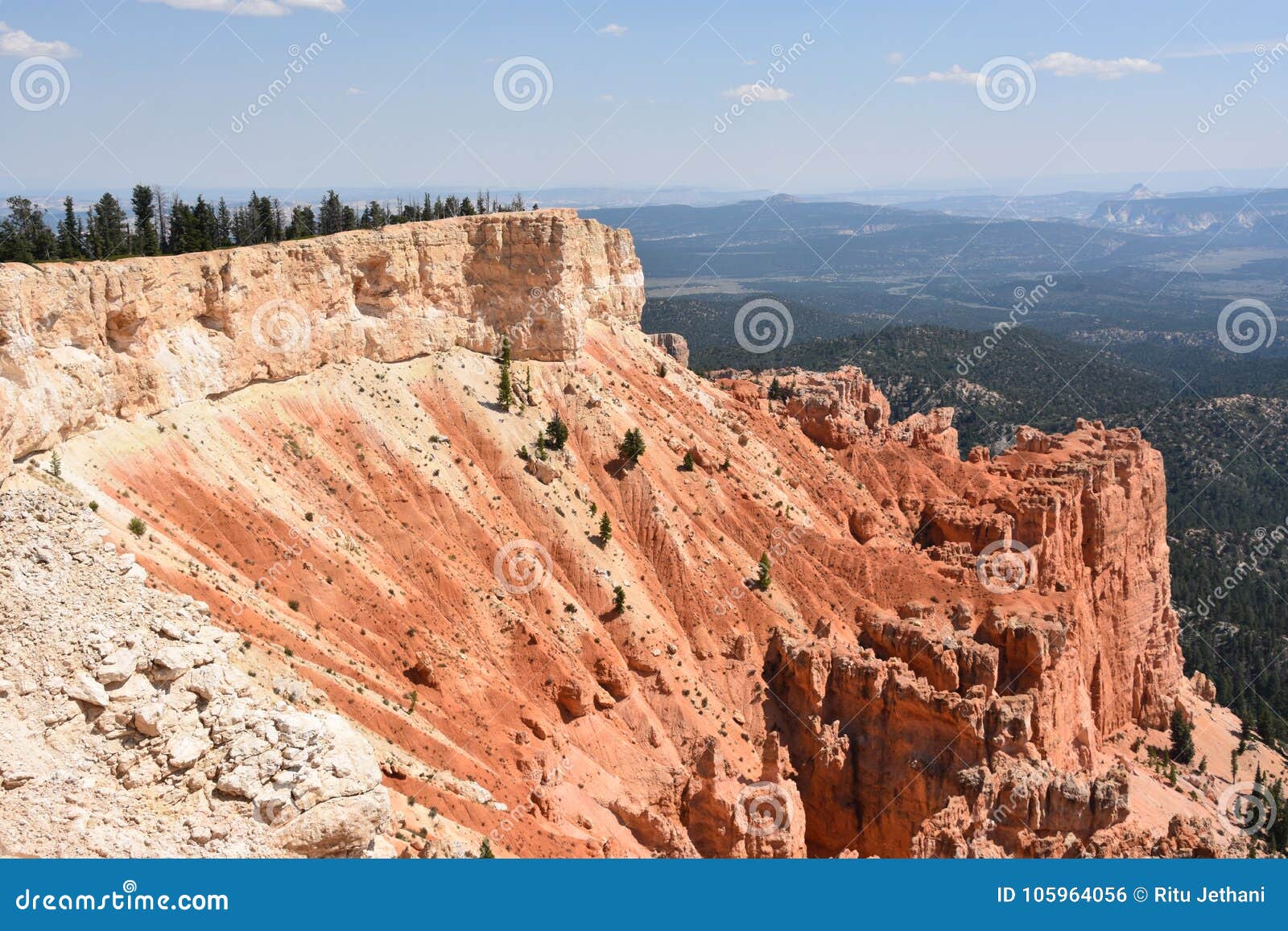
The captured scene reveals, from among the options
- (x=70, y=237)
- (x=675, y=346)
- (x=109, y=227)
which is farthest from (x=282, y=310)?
(x=675, y=346)

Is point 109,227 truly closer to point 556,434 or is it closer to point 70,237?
point 70,237

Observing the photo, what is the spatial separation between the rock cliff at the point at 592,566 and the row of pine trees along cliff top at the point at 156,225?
383 centimetres

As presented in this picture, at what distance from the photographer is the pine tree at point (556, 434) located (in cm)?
5788

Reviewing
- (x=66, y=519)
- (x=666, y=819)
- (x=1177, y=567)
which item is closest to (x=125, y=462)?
(x=66, y=519)

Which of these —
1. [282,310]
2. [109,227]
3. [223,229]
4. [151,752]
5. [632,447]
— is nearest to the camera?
[151,752]

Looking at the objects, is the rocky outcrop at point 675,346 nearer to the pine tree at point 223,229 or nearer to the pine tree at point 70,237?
the pine tree at point 223,229

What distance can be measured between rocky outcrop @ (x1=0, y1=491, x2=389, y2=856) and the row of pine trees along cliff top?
23.5 m

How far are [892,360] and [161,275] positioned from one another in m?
131

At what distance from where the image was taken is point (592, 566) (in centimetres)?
5272

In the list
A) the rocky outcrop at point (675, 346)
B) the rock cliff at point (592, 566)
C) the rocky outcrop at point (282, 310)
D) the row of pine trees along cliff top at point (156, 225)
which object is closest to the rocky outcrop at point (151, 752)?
the rock cliff at point (592, 566)

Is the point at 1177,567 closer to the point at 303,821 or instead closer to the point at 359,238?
the point at 359,238

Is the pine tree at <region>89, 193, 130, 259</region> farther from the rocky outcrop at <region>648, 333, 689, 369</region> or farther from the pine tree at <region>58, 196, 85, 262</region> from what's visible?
the rocky outcrop at <region>648, 333, 689, 369</region>

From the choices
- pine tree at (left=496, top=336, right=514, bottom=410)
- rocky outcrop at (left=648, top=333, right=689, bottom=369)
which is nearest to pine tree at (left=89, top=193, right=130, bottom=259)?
Result: pine tree at (left=496, top=336, right=514, bottom=410)

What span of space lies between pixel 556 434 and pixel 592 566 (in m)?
8.81
